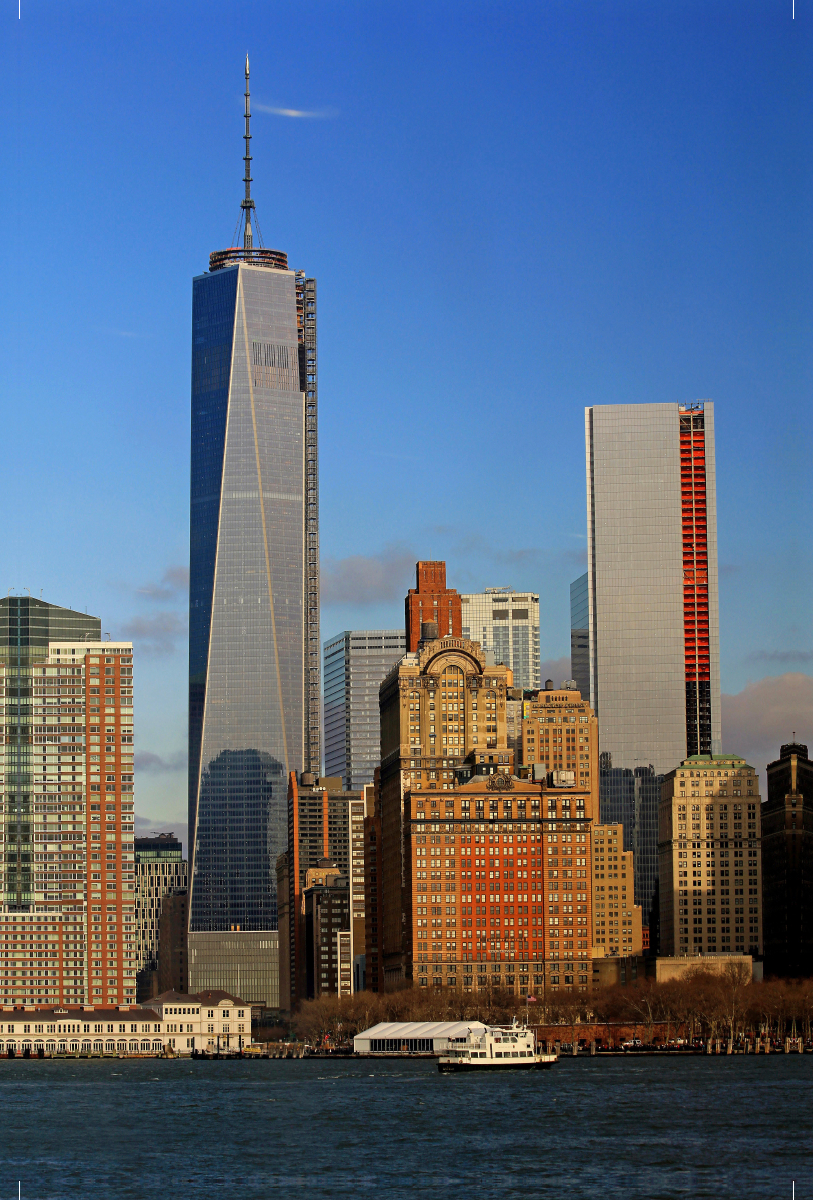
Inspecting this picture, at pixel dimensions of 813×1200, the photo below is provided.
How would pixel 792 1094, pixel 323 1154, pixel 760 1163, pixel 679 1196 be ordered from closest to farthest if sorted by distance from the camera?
pixel 679 1196 → pixel 760 1163 → pixel 323 1154 → pixel 792 1094

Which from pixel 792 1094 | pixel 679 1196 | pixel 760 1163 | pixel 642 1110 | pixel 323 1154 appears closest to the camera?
pixel 679 1196

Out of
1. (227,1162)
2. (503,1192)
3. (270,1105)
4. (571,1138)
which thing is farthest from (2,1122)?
(503,1192)

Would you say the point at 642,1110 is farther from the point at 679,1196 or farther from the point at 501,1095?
the point at 679,1196

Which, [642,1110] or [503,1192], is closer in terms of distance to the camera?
[503,1192]

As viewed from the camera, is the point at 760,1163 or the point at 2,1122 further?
the point at 2,1122

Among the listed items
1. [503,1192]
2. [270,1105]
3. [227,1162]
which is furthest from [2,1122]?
[503,1192]

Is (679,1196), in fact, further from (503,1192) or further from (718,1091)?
(718,1091)
